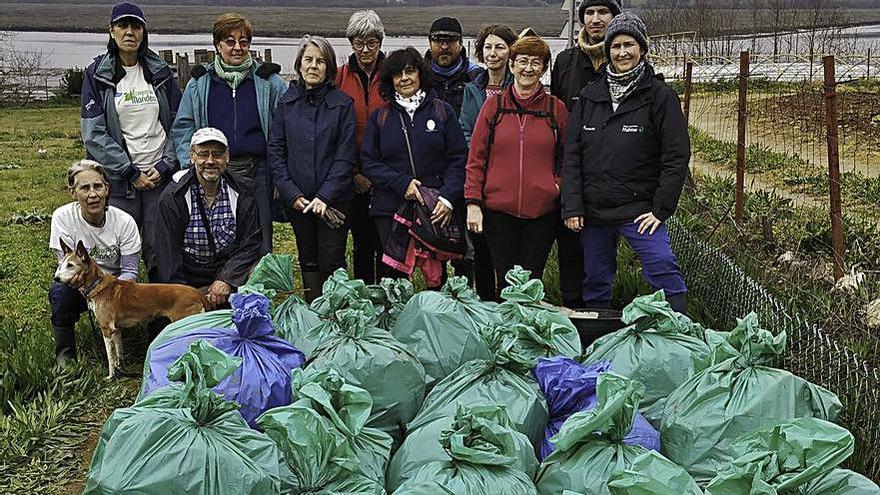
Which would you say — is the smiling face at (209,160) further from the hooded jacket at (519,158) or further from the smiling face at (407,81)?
the hooded jacket at (519,158)

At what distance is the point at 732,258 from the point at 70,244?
12.9ft

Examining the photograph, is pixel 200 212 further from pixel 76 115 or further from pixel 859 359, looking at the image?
pixel 76 115

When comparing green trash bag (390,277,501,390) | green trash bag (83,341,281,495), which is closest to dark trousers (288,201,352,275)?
green trash bag (390,277,501,390)

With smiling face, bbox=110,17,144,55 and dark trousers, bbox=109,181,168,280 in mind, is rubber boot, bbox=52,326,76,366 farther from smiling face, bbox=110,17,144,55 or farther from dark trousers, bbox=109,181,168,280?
smiling face, bbox=110,17,144,55

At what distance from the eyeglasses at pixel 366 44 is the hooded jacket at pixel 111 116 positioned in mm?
1059

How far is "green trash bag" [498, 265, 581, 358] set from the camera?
3330mm

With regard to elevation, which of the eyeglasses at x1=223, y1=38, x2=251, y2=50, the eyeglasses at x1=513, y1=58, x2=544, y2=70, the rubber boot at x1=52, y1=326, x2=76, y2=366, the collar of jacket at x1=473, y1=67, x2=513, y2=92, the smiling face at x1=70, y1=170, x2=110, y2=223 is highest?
the eyeglasses at x1=223, y1=38, x2=251, y2=50

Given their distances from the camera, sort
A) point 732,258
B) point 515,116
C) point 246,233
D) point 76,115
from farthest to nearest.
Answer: point 76,115
point 732,258
point 246,233
point 515,116

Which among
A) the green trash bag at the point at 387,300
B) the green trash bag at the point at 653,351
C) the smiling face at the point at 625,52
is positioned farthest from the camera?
the smiling face at the point at 625,52

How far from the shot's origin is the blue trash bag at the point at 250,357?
9.81 ft

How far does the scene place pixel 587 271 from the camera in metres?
4.60

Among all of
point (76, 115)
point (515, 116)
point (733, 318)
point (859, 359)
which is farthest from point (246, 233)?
point (76, 115)

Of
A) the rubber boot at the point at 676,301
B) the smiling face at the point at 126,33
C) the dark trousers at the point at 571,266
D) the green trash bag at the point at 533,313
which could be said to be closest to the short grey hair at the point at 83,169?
the smiling face at the point at 126,33

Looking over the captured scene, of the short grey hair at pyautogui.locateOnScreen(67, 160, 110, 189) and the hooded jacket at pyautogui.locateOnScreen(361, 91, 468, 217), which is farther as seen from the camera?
the hooded jacket at pyautogui.locateOnScreen(361, 91, 468, 217)
